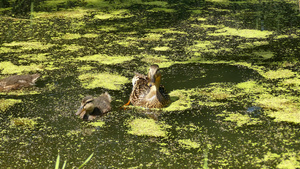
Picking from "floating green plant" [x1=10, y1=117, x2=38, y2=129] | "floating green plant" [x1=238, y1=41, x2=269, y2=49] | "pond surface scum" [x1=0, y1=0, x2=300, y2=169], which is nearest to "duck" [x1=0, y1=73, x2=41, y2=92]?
"pond surface scum" [x1=0, y1=0, x2=300, y2=169]

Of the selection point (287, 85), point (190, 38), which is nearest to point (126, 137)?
point (287, 85)

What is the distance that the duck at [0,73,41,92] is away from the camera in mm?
3842

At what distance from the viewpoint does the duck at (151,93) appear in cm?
351

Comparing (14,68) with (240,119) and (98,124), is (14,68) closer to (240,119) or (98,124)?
(98,124)

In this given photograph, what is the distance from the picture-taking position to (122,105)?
11.8 ft

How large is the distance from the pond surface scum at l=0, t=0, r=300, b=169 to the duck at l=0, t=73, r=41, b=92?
65 mm

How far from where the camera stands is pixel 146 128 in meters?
3.16

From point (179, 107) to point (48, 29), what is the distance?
2.76m

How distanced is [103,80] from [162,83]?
0.53 metres

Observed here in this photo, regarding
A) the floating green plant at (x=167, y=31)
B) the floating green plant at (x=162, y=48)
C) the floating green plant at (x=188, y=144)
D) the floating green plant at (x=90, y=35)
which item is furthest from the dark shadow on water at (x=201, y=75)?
the floating green plant at (x=90, y=35)

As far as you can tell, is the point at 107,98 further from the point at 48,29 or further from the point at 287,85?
the point at 48,29

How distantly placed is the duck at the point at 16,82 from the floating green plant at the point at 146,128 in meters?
1.16

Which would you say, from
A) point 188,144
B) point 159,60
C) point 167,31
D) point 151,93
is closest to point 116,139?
point 188,144

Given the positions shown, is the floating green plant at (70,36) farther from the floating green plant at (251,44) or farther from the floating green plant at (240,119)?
the floating green plant at (240,119)
